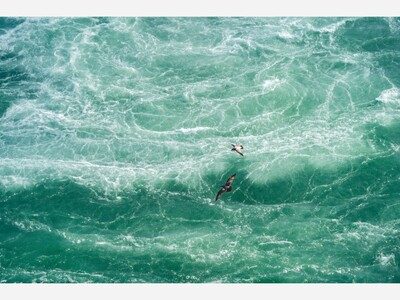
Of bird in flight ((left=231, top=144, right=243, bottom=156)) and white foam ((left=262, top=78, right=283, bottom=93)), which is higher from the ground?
white foam ((left=262, top=78, right=283, bottom=93))

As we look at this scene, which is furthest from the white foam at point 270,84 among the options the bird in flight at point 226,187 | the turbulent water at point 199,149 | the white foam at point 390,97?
the bird in flight at point 226,187

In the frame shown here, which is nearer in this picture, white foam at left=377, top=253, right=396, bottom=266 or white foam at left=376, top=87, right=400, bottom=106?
white foam at left=377, top=253, right=396, bottom=266

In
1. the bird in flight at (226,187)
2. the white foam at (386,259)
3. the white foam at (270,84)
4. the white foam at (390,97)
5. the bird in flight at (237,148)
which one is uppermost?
the white foam at (270,84)

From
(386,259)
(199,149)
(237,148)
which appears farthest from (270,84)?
(386,259)

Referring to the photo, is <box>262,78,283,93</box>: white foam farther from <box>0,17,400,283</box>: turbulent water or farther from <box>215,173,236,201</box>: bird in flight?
<box>215,173,236,201</box>: bird in flight

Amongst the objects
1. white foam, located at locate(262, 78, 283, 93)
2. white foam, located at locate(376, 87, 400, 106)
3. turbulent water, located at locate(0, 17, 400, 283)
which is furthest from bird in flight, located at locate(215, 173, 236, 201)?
white foam, located at locate(376, 87, 400, 106)

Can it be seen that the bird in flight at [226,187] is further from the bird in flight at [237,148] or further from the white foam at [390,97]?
the white foam at [390,97]

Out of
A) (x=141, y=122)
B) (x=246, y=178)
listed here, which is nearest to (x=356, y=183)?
(x=246, y=178)

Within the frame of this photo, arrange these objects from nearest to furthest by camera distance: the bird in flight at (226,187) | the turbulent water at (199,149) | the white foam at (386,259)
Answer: the white foam at (386,259), the turbulent water at (199,149), the bird in flight at (226,187)

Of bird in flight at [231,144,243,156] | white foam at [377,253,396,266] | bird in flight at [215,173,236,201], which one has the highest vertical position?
bird in flight at [231,144,243,156]
